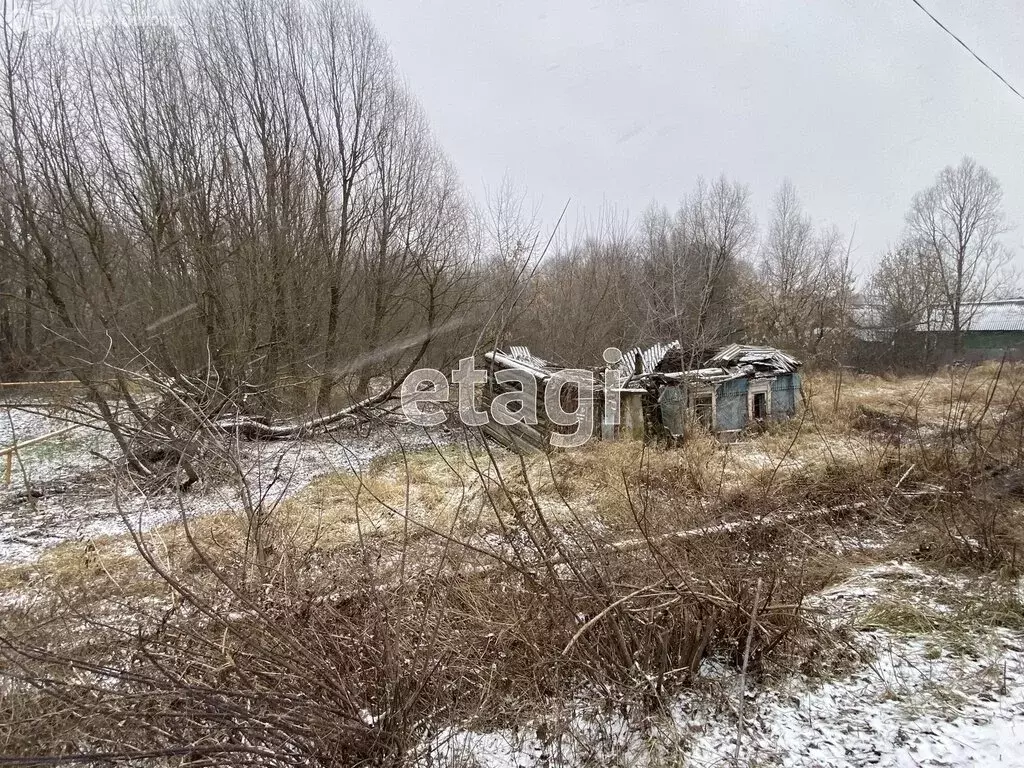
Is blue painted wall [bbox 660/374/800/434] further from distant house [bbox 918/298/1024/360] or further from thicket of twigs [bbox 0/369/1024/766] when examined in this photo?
distant house [bbox 918/298/1024/360]

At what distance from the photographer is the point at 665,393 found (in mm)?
8867

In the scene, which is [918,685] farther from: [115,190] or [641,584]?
[115,190]

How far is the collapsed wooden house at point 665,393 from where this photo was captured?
880cm

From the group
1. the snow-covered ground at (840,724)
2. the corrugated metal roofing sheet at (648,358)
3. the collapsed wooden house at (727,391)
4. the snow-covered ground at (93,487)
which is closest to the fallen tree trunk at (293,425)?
the snow-covered ground at (93,487)

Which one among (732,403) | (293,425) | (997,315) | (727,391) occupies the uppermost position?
(997,315)

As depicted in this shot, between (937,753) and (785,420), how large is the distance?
9.33 metres

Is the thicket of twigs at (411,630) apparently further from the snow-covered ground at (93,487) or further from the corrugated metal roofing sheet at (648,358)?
the corrugated metal roofing sheet at (648,358)

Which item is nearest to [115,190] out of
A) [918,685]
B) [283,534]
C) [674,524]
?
[283,534]

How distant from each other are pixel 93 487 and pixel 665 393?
9336 millimetres

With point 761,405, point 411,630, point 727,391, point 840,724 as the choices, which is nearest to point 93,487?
point 411,630

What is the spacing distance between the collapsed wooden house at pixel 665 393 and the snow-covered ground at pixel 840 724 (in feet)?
17.5

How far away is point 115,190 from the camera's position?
9.94m

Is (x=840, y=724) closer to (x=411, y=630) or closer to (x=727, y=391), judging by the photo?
(x=411, y=630)

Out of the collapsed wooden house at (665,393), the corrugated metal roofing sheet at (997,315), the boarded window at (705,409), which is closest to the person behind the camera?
the collapsed wooden house at (665,393)
